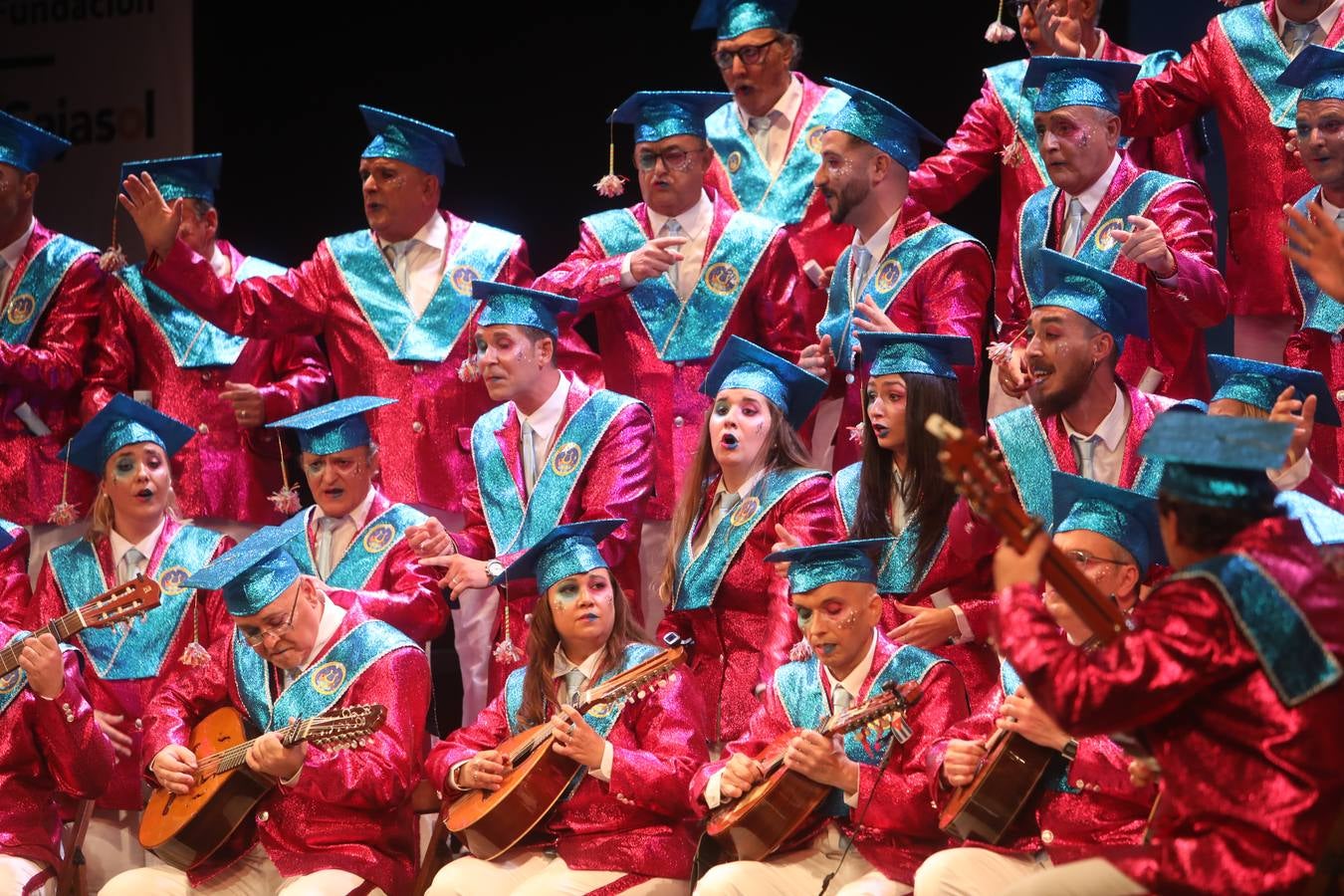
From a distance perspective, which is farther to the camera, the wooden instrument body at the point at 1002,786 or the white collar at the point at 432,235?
the white collar at the point at 432,235

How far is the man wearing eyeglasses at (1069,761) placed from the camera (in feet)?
14.0

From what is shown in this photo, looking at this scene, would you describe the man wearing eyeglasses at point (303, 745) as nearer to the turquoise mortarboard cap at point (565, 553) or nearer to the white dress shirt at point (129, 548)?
the turquoise mortarboard cap at point (565, 553)

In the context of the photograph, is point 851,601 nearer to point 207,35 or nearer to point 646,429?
point 646,429

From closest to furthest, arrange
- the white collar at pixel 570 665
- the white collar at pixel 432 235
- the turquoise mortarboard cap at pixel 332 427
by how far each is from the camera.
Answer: the white collar at pixel 570 665 < the turquoise mortarboard cap at pixel 332 427 < the white collar at pixel 432 235

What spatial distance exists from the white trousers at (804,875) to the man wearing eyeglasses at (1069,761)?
236 mm

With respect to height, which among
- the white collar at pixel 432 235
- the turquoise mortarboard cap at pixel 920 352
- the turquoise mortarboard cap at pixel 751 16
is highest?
the turquoise mortarboard cap at pixel 751 16

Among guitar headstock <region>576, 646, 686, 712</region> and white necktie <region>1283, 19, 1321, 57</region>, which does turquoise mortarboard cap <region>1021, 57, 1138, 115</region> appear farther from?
guitar headstock <region>576, 646, 686, 712</region>

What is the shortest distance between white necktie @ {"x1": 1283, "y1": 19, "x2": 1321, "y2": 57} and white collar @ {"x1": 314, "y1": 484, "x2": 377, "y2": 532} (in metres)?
3.22

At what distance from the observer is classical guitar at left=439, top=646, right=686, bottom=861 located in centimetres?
498

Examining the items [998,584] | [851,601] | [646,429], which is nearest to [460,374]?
[646,429]

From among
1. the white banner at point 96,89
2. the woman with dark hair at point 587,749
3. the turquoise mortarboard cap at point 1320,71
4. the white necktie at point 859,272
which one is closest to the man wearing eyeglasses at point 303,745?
the woman with dark hair at point 587,749

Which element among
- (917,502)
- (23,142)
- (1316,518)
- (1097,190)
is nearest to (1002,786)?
(1316,518)

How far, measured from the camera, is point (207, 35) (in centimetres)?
838

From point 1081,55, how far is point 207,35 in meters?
4.06
